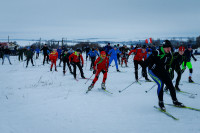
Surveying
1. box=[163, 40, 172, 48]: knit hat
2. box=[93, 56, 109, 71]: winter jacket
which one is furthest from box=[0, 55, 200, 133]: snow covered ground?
box=[163, 40, 172, 48]: knit hat

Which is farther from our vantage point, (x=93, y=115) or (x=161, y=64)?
(x=161, y=64)

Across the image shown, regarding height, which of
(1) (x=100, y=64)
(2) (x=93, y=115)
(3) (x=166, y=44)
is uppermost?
(3) (x=166, y=44)

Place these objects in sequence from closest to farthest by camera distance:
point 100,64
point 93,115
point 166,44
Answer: point 93,115 → point 166,44 → point 100,64

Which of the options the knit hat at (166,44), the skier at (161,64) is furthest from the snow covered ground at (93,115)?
the knit hat at (166,44)

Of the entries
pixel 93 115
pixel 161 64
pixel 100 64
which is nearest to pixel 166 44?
pixel 161 64

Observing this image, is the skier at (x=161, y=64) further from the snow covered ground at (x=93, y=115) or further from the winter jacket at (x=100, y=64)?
the winter jacket at (x=100, y=64)

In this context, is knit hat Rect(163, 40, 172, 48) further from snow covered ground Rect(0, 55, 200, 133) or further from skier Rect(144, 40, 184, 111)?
snow covered ground Rect(0, 55, 200, 133)

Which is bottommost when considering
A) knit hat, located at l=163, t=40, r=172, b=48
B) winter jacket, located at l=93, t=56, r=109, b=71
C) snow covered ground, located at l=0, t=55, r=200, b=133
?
snow covered ground, located at l=0, t=55, r=200, b=133

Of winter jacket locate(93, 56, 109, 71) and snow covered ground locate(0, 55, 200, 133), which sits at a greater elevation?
winter jacket locate(93, 56, 109, 71)

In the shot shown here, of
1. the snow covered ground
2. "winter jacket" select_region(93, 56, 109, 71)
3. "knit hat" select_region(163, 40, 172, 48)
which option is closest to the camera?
the snow covered ground

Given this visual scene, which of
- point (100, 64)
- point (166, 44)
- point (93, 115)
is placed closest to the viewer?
point (93, 115)

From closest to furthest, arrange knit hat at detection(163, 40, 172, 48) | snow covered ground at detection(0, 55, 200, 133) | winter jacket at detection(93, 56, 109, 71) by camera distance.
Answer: snow covered ground at detection(0, 55, 200, 133), knit hat at detection(163, 40, 172, 48), winter jacket at detection(93, 56, 109, 71)

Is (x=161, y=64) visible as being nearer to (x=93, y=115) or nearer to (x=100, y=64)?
(x=93, y=115)

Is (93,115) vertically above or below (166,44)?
below
